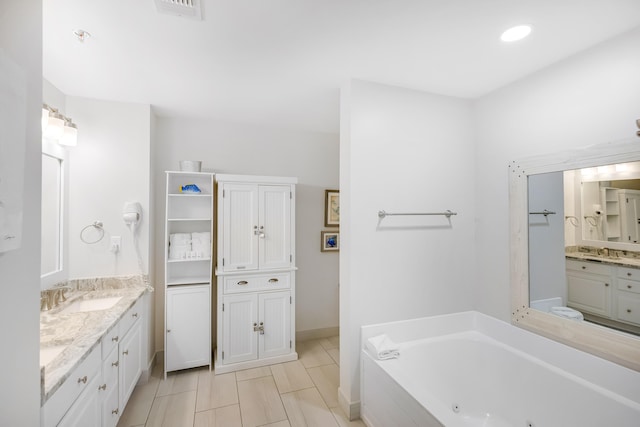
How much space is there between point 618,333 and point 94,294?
11.7 ft

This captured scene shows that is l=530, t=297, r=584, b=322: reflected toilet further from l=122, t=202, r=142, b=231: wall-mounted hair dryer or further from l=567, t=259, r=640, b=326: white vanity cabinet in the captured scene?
l=122, t=202, r=142, b=231: wall-mounted hair dryer

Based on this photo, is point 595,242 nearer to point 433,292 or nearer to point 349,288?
point 433,292

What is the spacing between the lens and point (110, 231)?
249 cm

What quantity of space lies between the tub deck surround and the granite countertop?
9.15 ft

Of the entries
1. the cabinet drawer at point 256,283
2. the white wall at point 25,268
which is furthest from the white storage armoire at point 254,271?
the white wall at point 25,268

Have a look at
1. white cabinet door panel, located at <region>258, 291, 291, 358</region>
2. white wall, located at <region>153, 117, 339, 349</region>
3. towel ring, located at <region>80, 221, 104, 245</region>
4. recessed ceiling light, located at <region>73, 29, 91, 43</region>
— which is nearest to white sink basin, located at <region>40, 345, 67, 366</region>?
towel ring, located at <region>80, 221, 104, 245</region>

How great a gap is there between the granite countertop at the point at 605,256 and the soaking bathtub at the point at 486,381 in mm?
566

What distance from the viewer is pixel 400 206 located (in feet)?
7.34

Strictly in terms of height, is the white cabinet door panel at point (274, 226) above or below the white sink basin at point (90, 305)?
above

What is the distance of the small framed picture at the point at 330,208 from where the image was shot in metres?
3.52

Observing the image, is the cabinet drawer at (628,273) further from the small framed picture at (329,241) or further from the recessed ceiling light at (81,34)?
the recessed ceiling light at (81,34)

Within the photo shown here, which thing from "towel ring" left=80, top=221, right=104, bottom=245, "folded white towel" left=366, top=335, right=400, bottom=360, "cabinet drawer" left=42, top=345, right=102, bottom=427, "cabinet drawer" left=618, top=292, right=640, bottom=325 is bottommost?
"folded white towel" left=366, top=335, right=400, bottom=360

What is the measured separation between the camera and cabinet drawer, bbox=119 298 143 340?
1978mm

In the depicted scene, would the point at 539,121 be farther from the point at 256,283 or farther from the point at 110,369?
the point at 110,369
